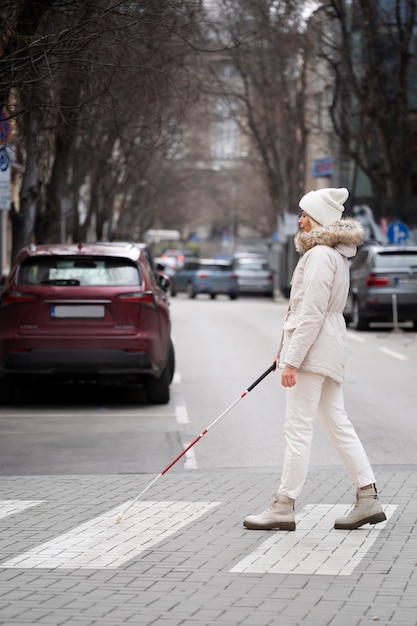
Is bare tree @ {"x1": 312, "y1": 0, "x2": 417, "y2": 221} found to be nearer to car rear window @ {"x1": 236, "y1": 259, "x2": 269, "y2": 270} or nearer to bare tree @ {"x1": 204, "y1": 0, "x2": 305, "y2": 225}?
bare tree @ {"x1": 204, "y1": 0, "x2": 305, "y2": 225}

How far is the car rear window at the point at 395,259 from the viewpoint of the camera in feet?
91.7

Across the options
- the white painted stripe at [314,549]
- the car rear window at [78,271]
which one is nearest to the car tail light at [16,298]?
the car rear window at [78,271]

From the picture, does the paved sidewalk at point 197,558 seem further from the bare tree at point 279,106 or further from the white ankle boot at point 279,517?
the bare tree at point 279,106

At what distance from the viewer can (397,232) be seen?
36.6 meters

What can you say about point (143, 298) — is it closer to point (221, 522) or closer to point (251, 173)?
point (221, 522)

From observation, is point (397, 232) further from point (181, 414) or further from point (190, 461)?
point (190, 461)

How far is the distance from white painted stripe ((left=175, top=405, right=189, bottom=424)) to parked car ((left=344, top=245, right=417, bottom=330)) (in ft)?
45.6

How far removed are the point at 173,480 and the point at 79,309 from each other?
449 centimetres

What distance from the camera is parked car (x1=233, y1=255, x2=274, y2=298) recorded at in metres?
53.8

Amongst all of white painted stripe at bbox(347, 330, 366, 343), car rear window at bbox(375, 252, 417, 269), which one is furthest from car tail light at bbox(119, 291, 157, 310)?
car rear window at bbox(375, 252, 417, 269)

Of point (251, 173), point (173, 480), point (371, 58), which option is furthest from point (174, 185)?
point (173, 480)

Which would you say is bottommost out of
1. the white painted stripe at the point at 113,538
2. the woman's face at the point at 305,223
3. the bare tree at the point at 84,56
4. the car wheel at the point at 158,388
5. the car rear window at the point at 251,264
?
the car rear window at the point at 251,264

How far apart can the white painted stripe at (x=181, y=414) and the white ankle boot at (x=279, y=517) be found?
5466 mm

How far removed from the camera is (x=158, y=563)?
265 inches
